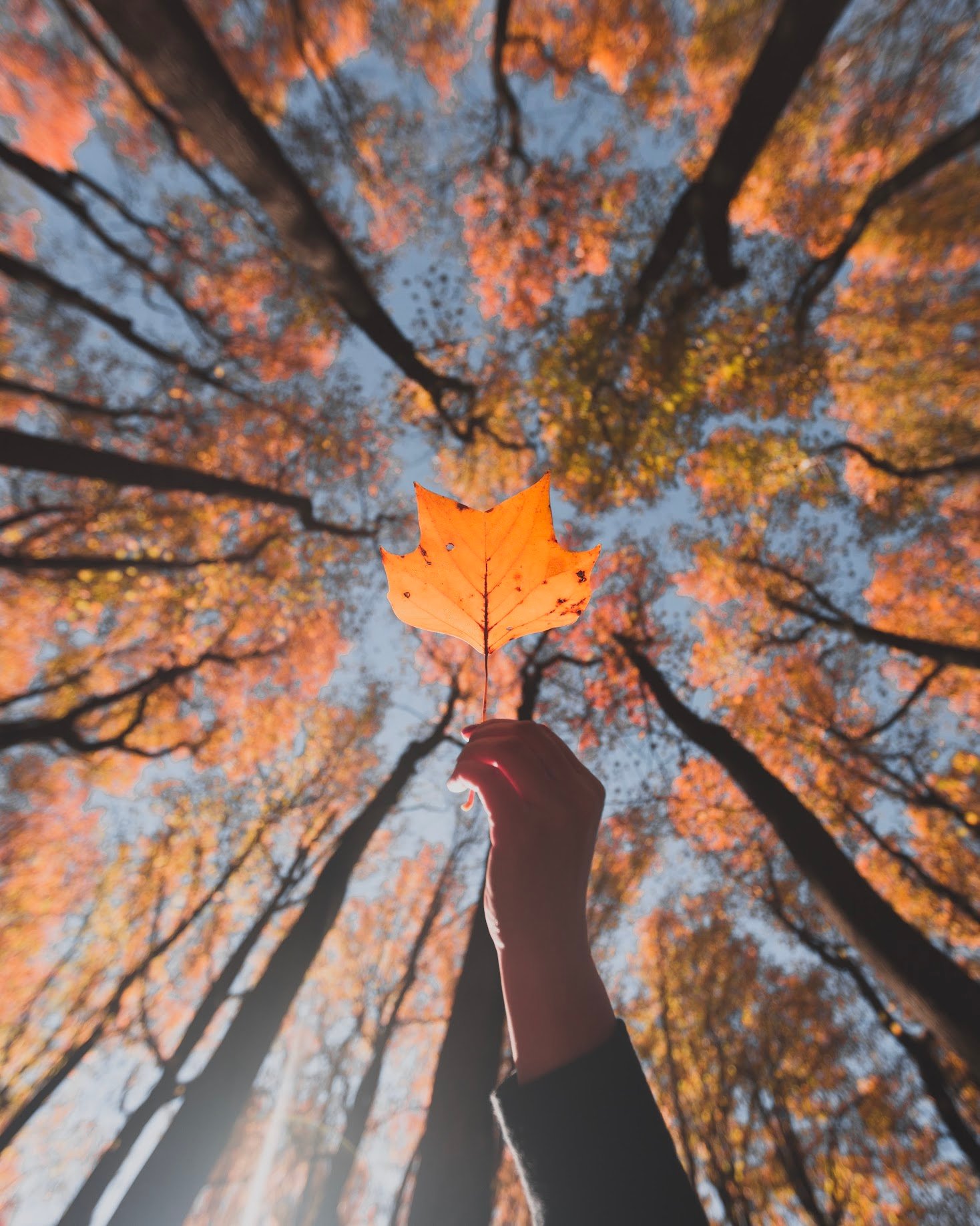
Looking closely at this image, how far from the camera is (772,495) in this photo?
8914 millimetres

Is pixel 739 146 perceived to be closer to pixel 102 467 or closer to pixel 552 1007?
pixel 102 467

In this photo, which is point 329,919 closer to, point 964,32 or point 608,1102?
point 608,1102

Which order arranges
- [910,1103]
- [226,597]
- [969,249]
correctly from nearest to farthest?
[969,249]
[226,597]
[910,1103]

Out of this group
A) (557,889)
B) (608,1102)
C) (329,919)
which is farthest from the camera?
(329,919)

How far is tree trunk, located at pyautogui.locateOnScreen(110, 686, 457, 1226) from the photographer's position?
3797 millimetres

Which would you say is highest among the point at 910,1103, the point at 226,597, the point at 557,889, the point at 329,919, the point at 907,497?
the point at 226,597

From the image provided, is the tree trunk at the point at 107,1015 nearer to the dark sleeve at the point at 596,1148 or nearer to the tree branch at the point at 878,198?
the dark sleeve at the point at 596,1148

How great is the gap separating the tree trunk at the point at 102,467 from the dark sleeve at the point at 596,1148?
18.5 feet

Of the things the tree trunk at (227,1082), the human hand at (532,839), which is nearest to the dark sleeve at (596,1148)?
the human hand at (532,839)

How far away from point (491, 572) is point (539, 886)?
895 mm

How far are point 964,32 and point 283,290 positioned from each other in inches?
361

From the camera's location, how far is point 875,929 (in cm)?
338

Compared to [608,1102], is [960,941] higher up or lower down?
higher up

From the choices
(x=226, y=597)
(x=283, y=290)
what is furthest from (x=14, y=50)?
(x=226, y=597)
